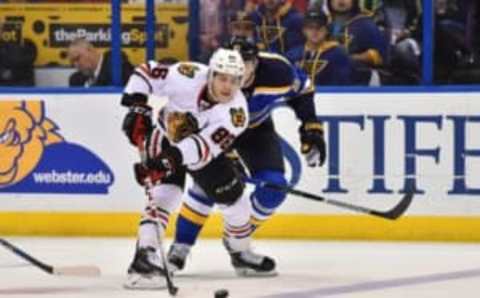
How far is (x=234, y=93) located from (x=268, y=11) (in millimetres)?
1833

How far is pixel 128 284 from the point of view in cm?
535

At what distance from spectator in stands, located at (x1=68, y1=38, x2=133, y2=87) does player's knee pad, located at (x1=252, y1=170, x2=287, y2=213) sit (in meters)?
1.50

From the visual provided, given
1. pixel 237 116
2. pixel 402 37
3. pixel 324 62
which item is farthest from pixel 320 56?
pixel 237 116

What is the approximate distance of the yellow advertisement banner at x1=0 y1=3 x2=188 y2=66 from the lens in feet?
23.5

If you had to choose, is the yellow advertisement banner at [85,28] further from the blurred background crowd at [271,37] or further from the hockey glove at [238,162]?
the hockey glove at [238,162]

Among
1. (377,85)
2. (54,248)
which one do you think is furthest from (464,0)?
(54,248)

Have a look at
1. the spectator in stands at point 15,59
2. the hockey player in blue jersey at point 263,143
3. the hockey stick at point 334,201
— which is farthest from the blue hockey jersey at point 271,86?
the spectator in stands at point 15,59

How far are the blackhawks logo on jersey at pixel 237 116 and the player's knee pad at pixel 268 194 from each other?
0.54 meters

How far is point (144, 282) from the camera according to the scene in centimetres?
531

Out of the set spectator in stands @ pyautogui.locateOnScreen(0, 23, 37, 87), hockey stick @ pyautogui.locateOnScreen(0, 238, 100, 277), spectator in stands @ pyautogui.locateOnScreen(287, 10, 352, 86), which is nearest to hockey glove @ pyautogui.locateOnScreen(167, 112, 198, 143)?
hockey stick @ pyautogui.locateOnScreen(0, 238, 100, 277)

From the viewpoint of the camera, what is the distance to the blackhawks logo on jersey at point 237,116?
17.1ft

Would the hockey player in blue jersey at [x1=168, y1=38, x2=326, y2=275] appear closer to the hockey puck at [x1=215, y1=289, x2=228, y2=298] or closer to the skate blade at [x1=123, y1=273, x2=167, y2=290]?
the skate blade at [x1=123, y1=273, x2=167, y2=290]

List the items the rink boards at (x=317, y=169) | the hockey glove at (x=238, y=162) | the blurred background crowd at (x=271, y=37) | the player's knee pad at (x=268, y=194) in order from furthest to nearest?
the blurred background crowd at (x=271, y=37) < the rink boards at (x=317, y=169) < the hockey glove at (x=238, y=162) < the player's knee pad at (x=268, y=194)

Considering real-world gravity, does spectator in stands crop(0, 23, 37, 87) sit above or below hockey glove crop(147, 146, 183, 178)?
above
